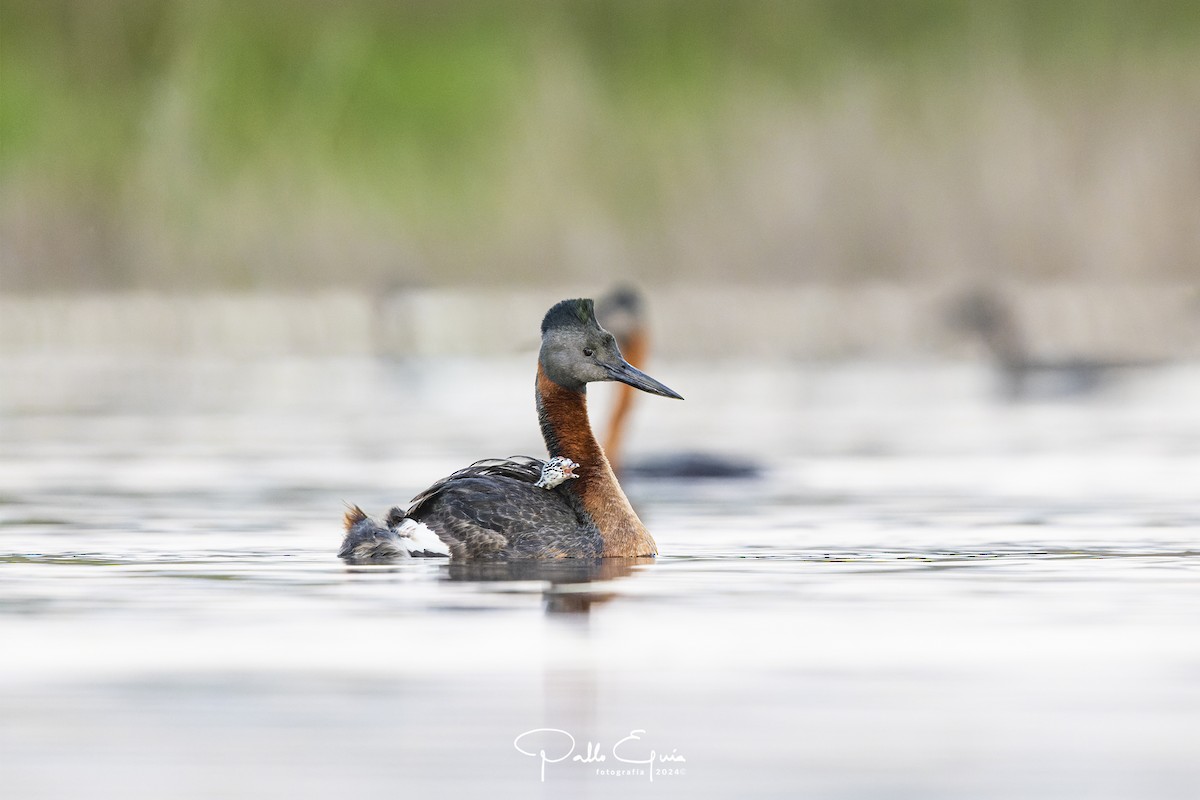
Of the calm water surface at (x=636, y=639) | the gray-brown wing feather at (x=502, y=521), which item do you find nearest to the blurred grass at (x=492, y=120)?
the calm water surface at (x=636, y=639)

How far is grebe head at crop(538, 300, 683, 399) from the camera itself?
10.1 meters

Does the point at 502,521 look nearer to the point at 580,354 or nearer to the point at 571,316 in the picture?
the point at 580,354

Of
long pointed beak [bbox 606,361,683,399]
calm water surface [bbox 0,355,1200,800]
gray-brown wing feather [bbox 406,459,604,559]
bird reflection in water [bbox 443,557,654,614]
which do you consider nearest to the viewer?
calm water surface [bbox 0,355,1200,800]

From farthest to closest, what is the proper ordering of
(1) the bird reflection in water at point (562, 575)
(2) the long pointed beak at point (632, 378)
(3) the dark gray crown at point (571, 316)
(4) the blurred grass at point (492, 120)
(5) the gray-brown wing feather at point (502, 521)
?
(4) the blurred grass at point (492, 120) → (3) the dark gray crown at point (571, 316) → (2) the long pointed beak at point (632, 378) → (5) the gray-brown wing feather at point (502, 521) → (1) the bird reflection in water at point (562, 575)

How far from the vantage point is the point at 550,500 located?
9820mm

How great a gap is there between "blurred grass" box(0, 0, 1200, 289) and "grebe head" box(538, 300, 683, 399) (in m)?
18.8

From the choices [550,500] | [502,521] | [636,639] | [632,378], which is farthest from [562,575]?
[636,639]

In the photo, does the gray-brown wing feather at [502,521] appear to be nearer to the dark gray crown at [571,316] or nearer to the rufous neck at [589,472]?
the rufous neck at [589,472]

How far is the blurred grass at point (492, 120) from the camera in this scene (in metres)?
30.3

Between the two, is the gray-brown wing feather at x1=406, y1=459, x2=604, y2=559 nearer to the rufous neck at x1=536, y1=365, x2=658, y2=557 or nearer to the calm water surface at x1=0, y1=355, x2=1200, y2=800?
the rufous neck at x1=536, y1=365, x2=658, y2=557

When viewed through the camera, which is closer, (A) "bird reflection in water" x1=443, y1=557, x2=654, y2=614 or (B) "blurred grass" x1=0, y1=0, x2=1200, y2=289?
(A) "bird reflection in water" x1=443, y1=557, x2=654, y2=614

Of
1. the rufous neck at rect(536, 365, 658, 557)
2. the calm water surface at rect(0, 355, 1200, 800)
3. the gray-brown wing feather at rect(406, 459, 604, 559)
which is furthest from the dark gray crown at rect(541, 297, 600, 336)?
the calm water surface at rect(0, 355, 1200, 800)

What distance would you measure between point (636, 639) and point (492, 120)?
28.3m

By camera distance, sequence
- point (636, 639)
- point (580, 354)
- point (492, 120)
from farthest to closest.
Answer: point (492, 120) → point (580, 354) → point (636, 639)
